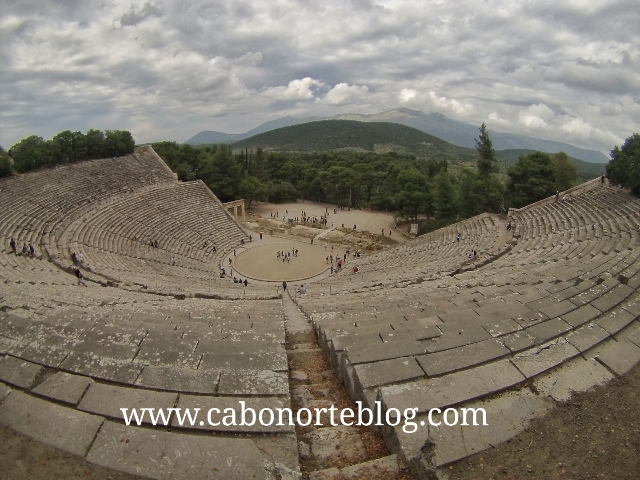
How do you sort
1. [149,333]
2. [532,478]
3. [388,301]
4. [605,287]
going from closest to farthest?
[532,478], [149,333], [605,287], [388,301]

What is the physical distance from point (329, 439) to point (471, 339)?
2.94 metres

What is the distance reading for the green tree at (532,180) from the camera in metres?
32.4

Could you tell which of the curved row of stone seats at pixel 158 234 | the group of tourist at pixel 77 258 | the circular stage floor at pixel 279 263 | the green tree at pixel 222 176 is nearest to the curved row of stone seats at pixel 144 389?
the curved row of stone seats at pixel 158 234

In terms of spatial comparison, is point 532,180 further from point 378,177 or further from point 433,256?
point 378,177

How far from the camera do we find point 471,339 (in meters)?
6.16

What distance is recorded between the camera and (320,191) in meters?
57.3

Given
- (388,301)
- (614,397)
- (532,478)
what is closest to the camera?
(532,478)

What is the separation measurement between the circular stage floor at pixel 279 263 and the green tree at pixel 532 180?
17859 millimetres

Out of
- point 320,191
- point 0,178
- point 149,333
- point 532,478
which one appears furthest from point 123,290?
point 320,191

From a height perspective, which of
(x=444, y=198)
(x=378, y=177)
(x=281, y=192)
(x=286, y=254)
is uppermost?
(x=378, y=177)

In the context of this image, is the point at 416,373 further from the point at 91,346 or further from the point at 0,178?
the point at 0,178

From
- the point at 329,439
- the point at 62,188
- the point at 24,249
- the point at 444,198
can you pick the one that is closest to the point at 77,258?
the point at 24,249

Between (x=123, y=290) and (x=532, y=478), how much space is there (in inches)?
570

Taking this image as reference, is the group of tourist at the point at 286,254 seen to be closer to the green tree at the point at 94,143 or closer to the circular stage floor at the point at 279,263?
the circular stage floor at the point at 279,263
